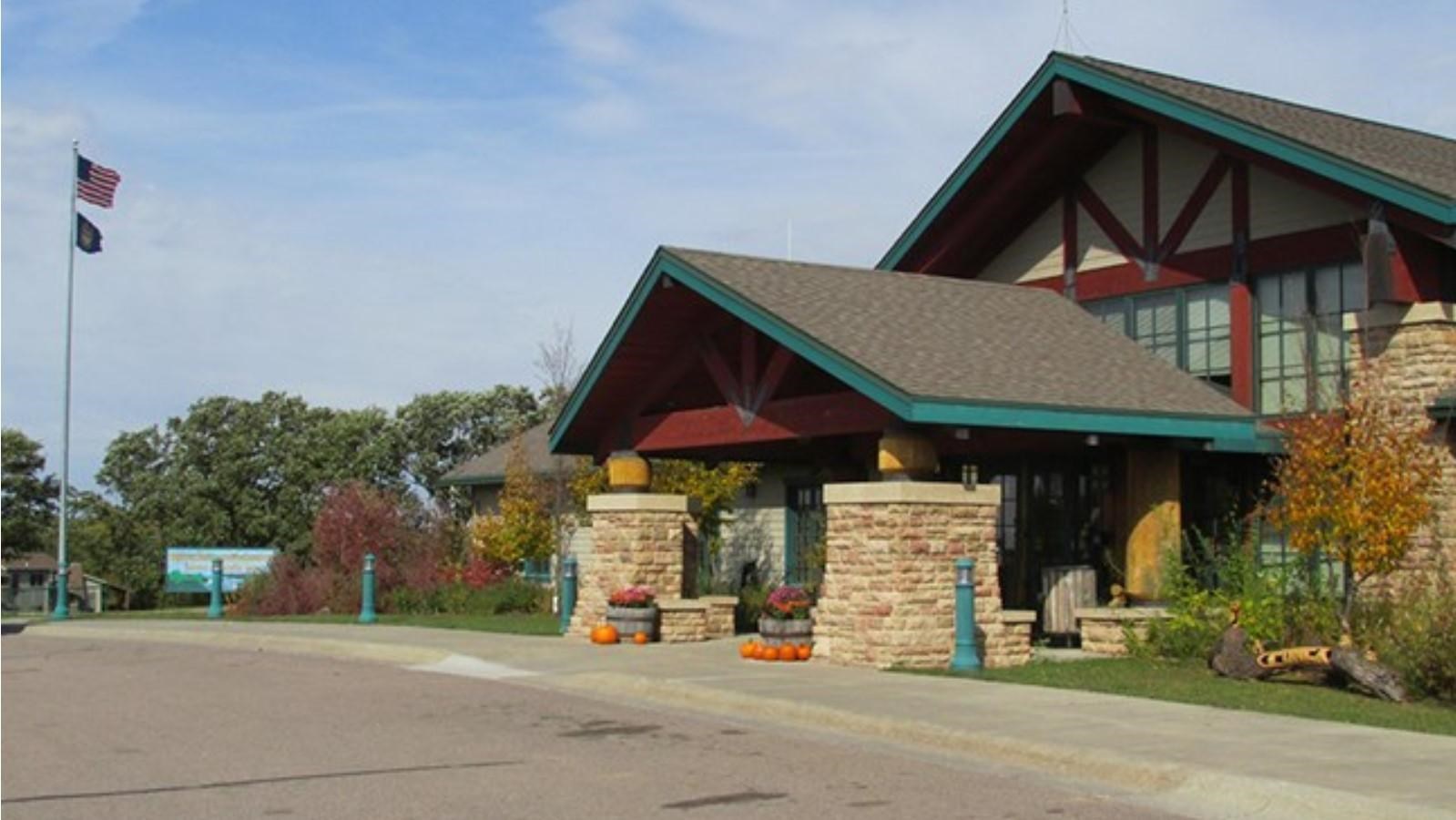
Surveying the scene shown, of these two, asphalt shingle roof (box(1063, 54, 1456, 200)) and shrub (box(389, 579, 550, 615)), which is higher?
asphalt shingle roof (box(1063, 54, 1456, 200))

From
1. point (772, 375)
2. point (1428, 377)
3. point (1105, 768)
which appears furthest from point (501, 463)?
point (1105, 768)

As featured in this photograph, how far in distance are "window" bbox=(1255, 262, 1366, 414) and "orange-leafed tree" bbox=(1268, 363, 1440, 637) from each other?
6.88 feet

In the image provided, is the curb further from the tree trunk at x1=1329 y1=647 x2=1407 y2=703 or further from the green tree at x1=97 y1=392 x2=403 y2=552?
the green tree at x1=97 y1=392 x2=403 y2=552

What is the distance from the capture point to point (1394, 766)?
1135 centimetres

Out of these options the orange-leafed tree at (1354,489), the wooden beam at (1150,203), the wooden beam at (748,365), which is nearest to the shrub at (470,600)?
the wooden beam at (748,365)

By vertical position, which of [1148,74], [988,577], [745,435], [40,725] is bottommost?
[40,725]

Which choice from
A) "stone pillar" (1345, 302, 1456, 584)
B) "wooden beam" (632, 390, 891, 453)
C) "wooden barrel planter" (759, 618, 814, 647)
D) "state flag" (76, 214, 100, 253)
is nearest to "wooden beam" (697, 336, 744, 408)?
"wooden beam" (632, 390, 891, 453)

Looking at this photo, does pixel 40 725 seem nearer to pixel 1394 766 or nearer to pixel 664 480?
pixel 1394 766

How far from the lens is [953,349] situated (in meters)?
19.9

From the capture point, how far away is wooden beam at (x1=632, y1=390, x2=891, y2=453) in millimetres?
19516

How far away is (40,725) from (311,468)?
51067 mm

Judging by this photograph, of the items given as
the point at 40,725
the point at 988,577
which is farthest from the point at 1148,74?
the point at 40,725

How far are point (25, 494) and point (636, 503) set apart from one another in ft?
173

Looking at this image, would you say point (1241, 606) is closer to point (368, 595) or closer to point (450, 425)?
point (368, 595)
